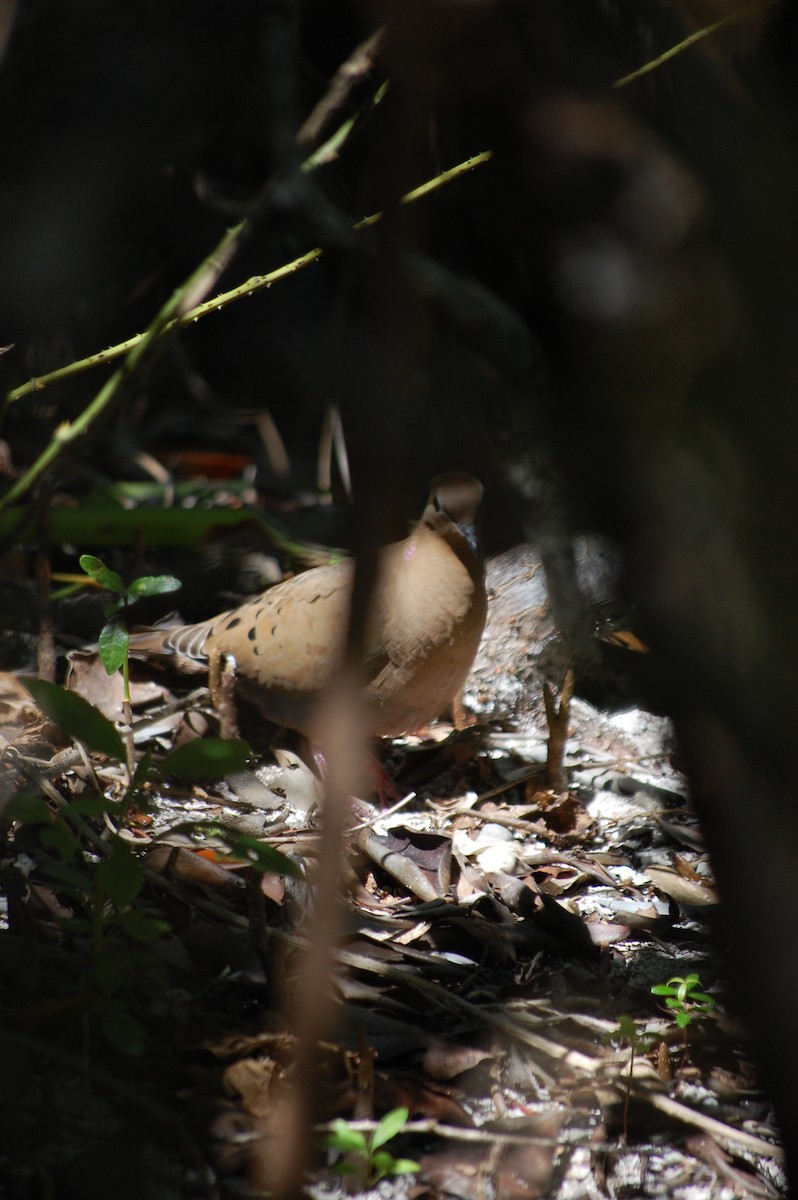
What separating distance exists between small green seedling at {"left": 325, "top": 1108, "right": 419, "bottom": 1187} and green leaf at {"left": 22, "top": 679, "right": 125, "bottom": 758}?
72cm

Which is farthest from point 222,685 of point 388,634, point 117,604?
point 117,604

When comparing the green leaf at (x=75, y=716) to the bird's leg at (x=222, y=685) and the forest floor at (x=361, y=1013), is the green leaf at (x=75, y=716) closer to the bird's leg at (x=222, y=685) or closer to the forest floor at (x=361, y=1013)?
the forest floor at (x=361, y=1013)

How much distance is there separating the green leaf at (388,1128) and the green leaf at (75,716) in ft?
2.45

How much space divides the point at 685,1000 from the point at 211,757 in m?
1.21

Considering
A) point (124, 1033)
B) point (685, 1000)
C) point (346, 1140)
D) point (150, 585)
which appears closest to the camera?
point (346, 1140)

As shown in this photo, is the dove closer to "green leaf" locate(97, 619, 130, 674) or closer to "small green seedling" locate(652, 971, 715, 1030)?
"green leaf" locate(97, 619, 130, 674)

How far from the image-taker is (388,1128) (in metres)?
1.77

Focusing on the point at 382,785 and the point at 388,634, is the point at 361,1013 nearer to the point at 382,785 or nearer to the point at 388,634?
the point at 382,785

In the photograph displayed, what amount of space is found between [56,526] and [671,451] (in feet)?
14.1

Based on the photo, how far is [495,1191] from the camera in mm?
1812

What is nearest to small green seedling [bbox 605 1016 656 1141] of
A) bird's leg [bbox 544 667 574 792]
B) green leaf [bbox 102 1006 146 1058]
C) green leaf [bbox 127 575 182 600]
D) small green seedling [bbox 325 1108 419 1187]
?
small green seedling [bbox 325 1108 419 1187]

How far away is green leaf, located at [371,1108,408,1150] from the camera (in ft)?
5.76

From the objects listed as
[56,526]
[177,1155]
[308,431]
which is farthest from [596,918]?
[308,431]

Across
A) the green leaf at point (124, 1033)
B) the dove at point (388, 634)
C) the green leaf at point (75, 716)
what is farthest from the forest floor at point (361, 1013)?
the dove at point (388, 634)
